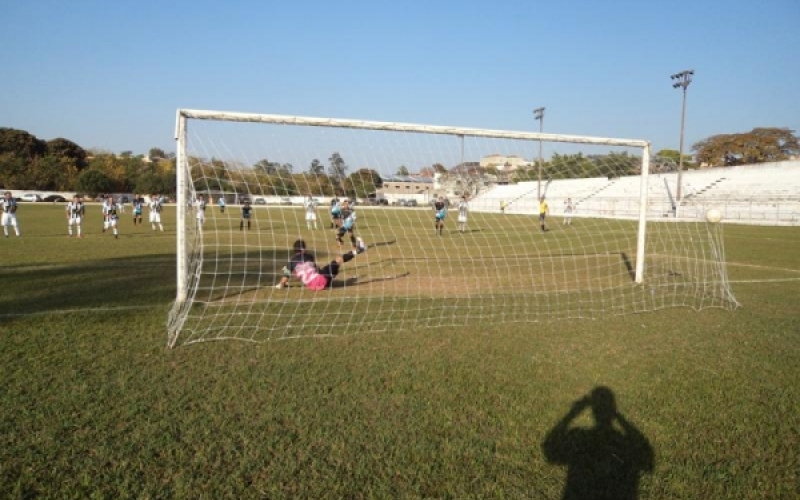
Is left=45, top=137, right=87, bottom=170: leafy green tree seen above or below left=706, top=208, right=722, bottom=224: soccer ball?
above

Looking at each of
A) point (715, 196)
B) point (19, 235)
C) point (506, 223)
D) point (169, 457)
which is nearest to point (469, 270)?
point (169, 457)

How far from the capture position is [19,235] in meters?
19.9

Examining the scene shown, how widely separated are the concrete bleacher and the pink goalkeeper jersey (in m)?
18.6

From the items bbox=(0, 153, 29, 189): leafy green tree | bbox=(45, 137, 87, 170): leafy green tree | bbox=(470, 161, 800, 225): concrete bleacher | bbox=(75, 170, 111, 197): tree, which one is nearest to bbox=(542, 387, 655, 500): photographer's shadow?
bbox=(470, 161, 800, 225): concrete bleacher

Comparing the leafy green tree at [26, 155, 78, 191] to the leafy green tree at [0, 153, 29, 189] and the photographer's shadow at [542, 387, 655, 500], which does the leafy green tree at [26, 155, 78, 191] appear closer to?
the leafy green tree at [0, 153, 29, 189]

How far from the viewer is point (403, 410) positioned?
436cm

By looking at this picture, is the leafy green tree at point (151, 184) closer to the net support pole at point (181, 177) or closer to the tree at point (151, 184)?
the tree at point (151, 184)

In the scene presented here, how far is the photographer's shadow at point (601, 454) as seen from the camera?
10.8 ft

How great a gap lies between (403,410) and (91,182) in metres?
82.7

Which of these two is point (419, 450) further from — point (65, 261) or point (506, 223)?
point (506, 223)

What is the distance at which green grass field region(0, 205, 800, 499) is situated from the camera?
11.0 feet

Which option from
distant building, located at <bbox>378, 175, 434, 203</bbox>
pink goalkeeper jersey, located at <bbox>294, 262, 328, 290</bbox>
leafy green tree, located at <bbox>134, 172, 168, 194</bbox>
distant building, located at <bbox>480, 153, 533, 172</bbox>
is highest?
leafy green tree, located at <bbox>134, 172, 168, 194</bbox>

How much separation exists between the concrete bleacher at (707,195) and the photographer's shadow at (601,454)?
23.0 metres

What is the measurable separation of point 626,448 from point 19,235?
22853 millimetres
